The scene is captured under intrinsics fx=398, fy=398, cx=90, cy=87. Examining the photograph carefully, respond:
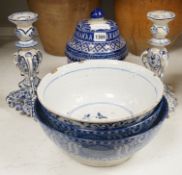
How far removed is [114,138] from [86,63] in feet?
0.60

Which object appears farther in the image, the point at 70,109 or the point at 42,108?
the point at 70,109

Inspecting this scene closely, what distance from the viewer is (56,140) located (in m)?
0.47

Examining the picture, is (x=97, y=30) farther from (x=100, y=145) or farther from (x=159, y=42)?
(x=100, y=145)

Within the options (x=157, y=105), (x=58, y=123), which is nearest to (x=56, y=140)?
(x=58, y=123)

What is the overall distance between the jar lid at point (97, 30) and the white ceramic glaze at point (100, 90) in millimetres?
66

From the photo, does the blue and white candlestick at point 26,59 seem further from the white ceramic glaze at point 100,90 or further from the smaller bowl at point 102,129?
the smaller bowl at point 102,129

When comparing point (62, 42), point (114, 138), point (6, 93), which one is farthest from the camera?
point (62, 42)

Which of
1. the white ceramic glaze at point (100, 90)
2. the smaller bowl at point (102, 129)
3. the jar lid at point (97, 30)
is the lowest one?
the white ceramic glaze at point (100, 90)

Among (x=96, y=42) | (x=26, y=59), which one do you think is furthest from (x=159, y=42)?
(x=26, y=59)

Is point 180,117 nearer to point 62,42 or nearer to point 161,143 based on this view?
point 161,143

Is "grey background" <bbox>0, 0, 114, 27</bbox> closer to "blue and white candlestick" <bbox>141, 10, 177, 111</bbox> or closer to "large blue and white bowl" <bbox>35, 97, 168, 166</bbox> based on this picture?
"blue and white candlestick" <bbox>141, 10, 177, 111</bbox>

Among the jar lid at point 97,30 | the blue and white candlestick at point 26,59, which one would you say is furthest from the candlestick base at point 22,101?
the jar lid at point 97,30

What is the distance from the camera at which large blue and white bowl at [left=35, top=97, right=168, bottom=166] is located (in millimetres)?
444

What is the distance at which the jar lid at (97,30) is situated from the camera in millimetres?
646
